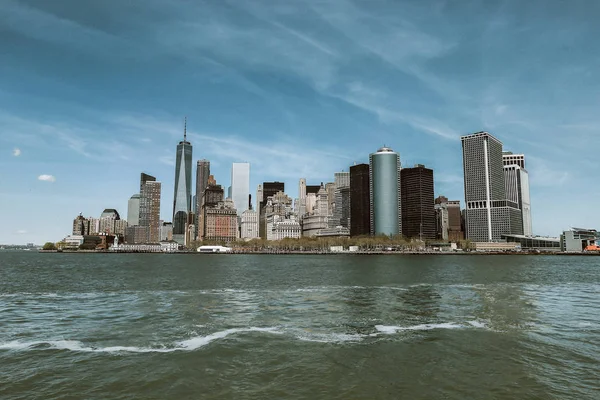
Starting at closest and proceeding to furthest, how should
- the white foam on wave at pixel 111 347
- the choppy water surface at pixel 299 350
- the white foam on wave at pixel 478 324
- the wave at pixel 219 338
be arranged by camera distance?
the choppy water surface at pixel 299 350 → the white foam on wave at pixel 111 347 → the wave at pixel 219 338 → the white foam on wave at pixel 478 324

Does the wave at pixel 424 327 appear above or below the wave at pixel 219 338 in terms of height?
below

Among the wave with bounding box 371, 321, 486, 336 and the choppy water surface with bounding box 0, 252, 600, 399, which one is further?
the wave with bounding box 371, 321, 486, 336

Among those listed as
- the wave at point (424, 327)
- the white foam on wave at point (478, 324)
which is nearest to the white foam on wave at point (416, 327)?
the wave at point (424, 327)

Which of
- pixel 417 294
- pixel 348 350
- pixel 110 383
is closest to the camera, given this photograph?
pixel 110 383

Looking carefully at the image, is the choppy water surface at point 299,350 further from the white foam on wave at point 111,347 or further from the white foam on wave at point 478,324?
the white foam on wave at point 478,324

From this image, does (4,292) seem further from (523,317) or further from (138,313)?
(523,317)

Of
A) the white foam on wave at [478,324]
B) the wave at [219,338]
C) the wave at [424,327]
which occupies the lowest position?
the white foam on wave at [478,324]

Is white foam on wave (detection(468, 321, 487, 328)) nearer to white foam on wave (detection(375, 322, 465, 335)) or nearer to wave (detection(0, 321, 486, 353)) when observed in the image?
wave (detection(0, 321, 486, 353))

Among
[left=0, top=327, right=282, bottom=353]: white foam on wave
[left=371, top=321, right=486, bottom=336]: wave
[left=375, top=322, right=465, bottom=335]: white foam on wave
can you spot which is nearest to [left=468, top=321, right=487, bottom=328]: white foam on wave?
[left=371, top=321, right=486, bottom=336]: wave

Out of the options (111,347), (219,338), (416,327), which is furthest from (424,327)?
(111,347)

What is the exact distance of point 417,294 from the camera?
60094mm

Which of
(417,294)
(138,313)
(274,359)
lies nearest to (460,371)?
(274,359)

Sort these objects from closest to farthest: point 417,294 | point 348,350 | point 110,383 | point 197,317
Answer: point 110,383 < point 348,350 < point 197,317 < point 417,294

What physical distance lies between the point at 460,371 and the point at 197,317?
82.5 feet
